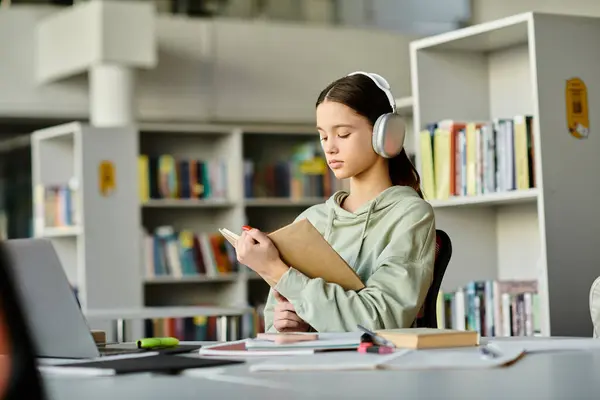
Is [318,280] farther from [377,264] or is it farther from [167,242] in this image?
[167,242]

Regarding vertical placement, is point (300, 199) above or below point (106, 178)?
below

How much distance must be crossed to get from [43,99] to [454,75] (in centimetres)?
355

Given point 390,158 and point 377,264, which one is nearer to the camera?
point 377,264

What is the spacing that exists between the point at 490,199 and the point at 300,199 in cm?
317

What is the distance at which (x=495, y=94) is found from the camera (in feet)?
14.0

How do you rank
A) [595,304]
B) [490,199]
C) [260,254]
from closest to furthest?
[260,254] → [595,304] → [490,199]

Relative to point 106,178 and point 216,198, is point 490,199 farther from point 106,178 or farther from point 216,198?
point 216,198

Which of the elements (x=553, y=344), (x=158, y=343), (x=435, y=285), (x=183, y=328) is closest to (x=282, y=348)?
(x=158, y=343)

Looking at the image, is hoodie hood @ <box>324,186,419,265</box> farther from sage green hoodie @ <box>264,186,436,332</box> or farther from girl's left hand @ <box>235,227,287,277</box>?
girl's left hand @ <box>235,227,287,277</box>

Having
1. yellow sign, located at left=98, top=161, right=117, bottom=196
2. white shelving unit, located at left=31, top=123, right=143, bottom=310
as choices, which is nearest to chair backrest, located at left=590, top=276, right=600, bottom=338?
white shelving unit, located at left=31, top=123, right=143, bottom=310

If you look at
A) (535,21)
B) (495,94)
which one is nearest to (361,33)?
(495,94)

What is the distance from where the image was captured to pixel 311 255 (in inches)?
74.4

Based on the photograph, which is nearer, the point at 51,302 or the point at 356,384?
the point at 356,384

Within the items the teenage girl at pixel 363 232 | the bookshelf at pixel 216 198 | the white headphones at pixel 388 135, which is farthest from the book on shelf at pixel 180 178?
the white headphones at pixel 388 135
